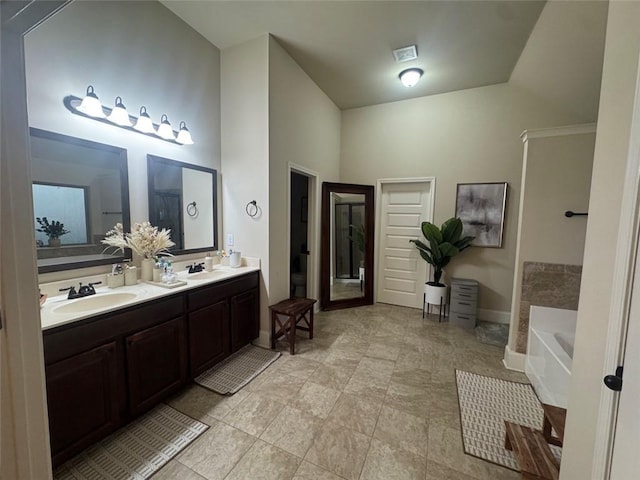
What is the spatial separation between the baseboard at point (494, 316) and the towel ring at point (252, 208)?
3594mm

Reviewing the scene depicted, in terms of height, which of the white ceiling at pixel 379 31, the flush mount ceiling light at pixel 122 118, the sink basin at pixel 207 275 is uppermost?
the white ceiling at pixel 379 31

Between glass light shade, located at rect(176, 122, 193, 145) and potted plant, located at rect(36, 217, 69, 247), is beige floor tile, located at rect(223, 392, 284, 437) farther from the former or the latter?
glass light shade, located at rect(176, 122, 193, 145)

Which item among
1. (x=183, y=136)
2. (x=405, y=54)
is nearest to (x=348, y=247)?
(x=405, y=54)

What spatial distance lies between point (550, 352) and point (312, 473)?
6.82ft

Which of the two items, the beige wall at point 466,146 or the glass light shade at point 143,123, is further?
the beige wall at point 466,146

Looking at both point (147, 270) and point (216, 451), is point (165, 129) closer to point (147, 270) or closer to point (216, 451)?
point (147, 270)

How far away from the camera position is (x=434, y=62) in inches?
124

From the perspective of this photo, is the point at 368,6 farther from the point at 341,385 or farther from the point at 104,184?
the point at 341,385

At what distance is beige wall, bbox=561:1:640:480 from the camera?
3.05 ft

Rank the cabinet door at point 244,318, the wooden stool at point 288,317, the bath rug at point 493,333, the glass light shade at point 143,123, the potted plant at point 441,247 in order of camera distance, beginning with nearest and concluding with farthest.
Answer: the glass light shade at point 143,123 → the cabinet door at point 244,318 → the wooden stool at point 288,317 → the bath rug at point 493,333 → the potted plant at point 441,247

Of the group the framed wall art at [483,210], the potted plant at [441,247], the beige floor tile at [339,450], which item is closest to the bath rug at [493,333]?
the potted plant at [441,247]

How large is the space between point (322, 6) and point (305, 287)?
342cm

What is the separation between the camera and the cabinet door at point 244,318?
263 centimetres

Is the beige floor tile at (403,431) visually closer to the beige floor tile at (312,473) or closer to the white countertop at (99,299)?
the beige floor tile at (312,473)
